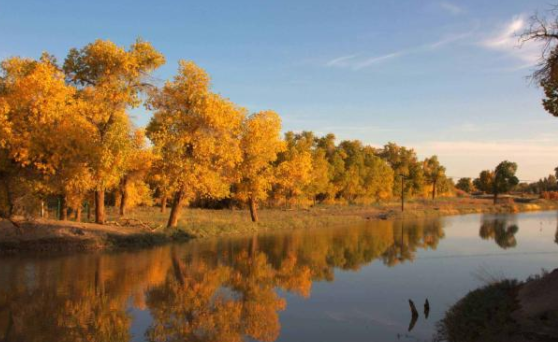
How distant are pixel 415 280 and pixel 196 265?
1040 cm

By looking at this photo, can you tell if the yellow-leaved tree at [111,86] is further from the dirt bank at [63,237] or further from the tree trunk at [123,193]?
the tree trunk at [123,193]

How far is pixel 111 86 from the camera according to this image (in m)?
29.8

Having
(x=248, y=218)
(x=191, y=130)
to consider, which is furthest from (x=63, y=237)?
(x=248, y=218)

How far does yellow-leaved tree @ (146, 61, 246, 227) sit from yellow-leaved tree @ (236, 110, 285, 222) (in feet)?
15.3

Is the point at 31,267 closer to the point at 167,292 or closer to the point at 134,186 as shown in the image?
the point at 167,292

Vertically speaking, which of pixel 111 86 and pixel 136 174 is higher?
pixel 111 86

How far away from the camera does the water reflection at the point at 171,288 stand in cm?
1255

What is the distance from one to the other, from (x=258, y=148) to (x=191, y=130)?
277 inches

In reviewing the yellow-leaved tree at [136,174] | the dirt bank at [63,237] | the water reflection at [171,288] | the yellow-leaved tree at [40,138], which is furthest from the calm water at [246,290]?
the yellow-leaved tree at [136,174]

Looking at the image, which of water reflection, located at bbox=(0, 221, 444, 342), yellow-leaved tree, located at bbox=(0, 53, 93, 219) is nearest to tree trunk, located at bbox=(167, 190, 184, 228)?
water reflection, located at bbox=(0, 221, 444, 342)

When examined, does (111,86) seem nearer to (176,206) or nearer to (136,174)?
(176,206)

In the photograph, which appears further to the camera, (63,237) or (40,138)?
(63,237)

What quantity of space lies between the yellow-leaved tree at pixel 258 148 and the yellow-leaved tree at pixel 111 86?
10854 mm

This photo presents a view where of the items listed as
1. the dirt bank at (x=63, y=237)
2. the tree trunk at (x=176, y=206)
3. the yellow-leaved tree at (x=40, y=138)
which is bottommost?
the dirt bank at (x=63, y=237)
